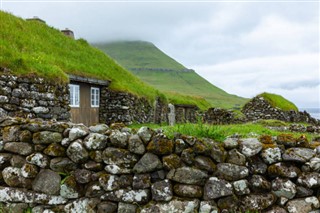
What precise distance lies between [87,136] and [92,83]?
15741mm

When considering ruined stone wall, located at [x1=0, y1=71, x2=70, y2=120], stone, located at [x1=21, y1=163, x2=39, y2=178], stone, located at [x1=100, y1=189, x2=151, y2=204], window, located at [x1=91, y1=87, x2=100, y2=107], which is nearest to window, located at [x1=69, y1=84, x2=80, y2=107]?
window, located at [x1=91, y1=87, x2=100, y2=107]

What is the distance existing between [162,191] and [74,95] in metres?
15.5

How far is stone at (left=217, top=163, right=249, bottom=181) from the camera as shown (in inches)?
182

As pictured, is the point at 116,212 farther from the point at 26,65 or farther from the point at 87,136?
the point at 26,65

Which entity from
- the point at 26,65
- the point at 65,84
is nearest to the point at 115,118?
the point at 65,84

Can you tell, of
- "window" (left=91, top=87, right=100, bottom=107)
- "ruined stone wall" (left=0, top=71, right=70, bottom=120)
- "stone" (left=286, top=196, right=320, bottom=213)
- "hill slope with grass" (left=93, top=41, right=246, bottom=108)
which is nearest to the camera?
"stone" (left=286, top=196, right=320, bottom=213)

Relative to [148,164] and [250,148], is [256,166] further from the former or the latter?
[148,164]

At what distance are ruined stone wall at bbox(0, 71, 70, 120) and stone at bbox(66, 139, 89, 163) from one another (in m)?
8.66

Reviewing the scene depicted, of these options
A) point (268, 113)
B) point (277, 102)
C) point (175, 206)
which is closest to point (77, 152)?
point (175, 206)

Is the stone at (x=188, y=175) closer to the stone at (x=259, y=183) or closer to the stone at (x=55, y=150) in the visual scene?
the stone at (x=259, y=183)

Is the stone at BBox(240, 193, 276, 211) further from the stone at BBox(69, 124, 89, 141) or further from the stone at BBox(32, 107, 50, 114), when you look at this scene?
the stone at BBox(32, 107, 50, 114)

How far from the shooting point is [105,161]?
4.77 metres

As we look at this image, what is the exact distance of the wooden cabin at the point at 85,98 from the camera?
61.6 ft

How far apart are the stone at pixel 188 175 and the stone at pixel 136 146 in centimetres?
57
